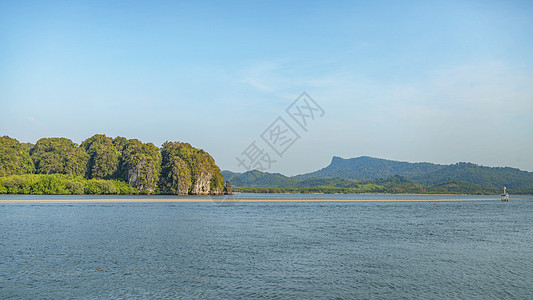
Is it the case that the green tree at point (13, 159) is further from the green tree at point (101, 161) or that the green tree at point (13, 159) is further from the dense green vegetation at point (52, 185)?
the green tree at point (101, 161)

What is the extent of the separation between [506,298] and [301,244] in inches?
708

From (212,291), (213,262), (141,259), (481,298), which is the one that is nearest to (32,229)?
(141,259)

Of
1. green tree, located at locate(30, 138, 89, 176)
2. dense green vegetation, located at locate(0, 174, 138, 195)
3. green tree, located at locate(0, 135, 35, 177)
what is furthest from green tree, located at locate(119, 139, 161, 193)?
green tree, located at locate(0, 135, 35, 177)

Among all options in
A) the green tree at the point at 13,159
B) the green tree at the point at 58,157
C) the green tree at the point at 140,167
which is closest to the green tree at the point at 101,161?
the green tree at the point at 58,157

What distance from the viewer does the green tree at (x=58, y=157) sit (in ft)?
522

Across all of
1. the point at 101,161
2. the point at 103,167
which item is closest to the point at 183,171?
the point at 103,167

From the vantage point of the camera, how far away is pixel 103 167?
6590 inches

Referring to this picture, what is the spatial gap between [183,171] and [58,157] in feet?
172

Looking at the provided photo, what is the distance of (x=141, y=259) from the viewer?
86.7 feet

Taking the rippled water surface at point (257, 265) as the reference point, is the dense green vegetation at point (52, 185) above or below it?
above

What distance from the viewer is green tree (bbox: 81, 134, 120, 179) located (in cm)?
16762

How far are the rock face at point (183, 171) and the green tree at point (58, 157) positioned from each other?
35674 mm

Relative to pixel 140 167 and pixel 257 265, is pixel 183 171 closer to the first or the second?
pixel 140 167

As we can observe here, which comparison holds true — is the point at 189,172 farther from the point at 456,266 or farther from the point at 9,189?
the point at 456,266
